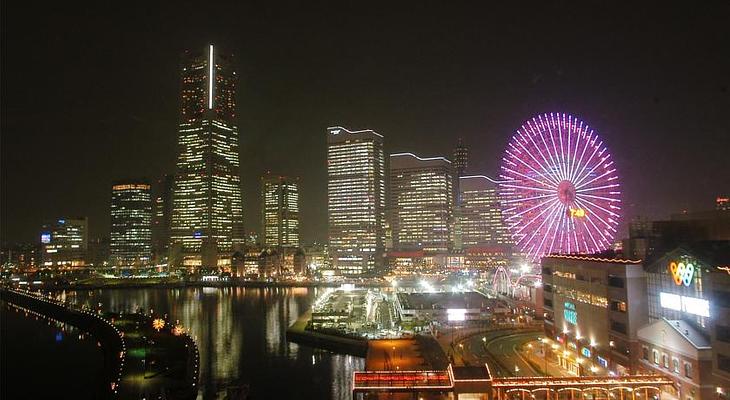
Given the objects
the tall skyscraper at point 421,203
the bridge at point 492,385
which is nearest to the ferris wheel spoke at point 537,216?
the bridge at point 492,385

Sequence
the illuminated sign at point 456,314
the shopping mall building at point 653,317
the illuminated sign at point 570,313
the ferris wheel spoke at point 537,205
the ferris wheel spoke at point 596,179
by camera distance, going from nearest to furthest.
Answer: the shopping mall building at point 653,317 < the illuminated sign at point 570,313 < the ferris wheel spoke at point 596,179 < the ferris wheel spoke at point 537,205 < the illuminated sign at point 456,314

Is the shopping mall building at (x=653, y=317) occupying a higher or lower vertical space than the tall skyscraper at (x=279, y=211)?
lower

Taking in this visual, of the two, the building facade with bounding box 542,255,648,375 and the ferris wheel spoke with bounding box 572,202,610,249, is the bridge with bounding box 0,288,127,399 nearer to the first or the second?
the building facade with bounding box 542,255,648,375

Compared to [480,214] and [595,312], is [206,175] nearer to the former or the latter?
[480,214]

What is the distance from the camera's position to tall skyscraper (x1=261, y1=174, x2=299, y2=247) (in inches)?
5527

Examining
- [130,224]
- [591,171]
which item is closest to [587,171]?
[591,171]

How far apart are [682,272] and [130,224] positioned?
119382 mm

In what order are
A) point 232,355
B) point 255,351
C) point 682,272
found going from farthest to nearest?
point 255,351, point 232,355, point 682,272

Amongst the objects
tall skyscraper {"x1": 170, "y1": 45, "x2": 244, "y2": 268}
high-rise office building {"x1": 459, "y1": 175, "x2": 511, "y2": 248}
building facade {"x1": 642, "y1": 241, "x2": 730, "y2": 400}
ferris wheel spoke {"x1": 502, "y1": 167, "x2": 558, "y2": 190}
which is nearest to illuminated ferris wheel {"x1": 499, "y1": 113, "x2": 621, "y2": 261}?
ferris wheel spoke {"x1": 502, "y1": 167, "x2": 558, "y2": 190}

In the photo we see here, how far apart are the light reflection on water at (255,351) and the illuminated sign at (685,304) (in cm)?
1267

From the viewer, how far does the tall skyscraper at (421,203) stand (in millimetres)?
101688

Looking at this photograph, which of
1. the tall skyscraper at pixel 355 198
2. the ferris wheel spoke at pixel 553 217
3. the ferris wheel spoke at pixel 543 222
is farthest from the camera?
the tall skyscraper at pixel 355 198

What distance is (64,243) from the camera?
384 ft

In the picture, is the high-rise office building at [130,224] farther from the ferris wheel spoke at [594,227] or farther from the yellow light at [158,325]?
the ferris wheel spoke at [594,227]
